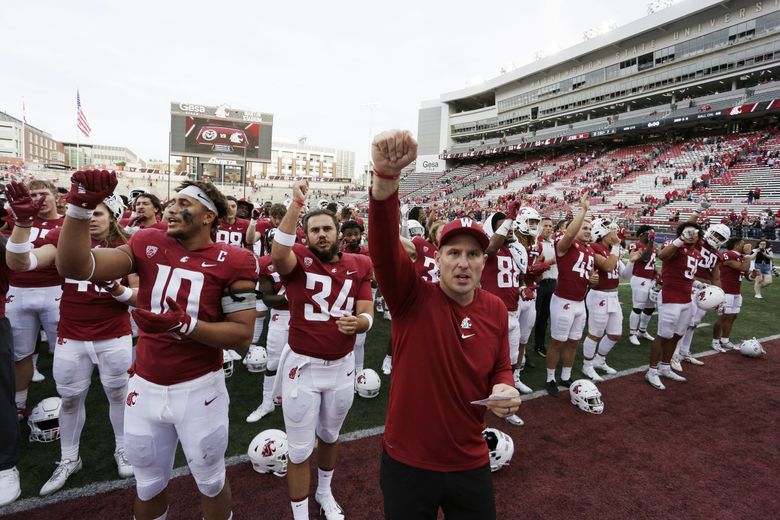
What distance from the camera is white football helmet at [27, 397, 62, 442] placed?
3941mm

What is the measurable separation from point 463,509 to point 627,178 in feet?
130

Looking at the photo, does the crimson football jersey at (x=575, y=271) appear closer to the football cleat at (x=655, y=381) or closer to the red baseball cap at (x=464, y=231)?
the football cleat at (x=655, y=381)

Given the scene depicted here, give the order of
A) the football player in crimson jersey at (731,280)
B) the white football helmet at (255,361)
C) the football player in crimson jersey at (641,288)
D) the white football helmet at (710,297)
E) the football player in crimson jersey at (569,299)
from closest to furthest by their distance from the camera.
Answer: the football player in crimson jersey at (569,299), the white football helmet at (255,361), the white football helmet at (710,297), the football player in crimson jersey at (731,280), the football player in crimson jersey at (641,288)

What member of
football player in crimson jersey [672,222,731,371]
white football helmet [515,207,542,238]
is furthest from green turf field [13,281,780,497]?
white football helmet [515,207,542,238]

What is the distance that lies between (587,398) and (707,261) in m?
4.08

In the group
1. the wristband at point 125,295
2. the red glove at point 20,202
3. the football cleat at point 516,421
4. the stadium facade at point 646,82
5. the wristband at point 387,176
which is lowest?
the football cleat at point 516,421

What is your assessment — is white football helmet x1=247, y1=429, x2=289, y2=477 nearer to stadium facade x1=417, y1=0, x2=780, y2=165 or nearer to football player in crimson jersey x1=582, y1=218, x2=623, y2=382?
football player in crimson jersey x1=582, y1=218, x2=623, y2=382

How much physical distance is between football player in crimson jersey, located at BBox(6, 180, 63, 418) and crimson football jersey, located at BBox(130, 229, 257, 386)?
2582mm

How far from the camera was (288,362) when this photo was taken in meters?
3.29

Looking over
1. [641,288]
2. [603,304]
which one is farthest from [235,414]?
[641,288]

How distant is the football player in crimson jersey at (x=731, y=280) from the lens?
770 centimetres

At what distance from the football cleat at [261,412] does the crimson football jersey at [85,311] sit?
182cm

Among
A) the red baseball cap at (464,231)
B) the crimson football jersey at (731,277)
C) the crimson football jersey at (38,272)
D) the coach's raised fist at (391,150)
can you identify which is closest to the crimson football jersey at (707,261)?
the crimson football jersey at (731,277)

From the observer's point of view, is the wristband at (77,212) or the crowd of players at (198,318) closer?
the wristband at (77,212)
